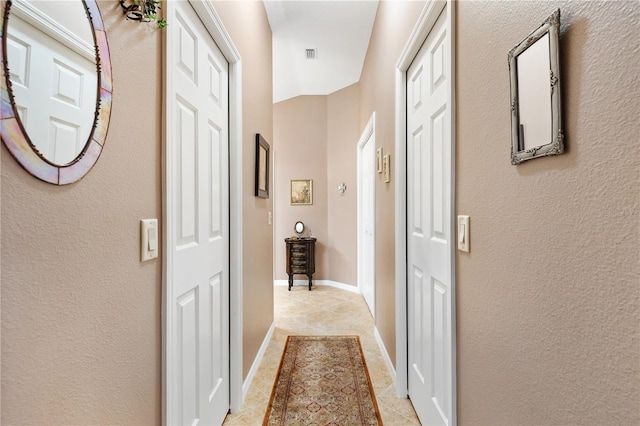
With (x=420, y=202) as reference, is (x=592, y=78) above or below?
above

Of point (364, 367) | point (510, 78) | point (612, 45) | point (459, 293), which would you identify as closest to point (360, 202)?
point (364, 367)

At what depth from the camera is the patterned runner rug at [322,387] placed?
5.60 feet

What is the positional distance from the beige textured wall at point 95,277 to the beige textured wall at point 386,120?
1406 mm

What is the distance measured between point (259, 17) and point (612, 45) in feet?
8.02

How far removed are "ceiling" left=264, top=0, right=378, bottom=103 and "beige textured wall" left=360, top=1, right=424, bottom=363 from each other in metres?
0.22

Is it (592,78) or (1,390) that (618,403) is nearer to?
(592,78)

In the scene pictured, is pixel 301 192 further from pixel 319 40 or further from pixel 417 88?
pixel 417 88

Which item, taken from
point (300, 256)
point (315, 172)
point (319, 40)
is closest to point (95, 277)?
point (319, 40)

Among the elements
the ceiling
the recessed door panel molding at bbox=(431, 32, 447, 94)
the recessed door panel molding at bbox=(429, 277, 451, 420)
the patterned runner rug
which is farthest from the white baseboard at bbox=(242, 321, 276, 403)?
the ceiling

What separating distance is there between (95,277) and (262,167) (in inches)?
65.7

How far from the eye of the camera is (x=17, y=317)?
0.53 metres

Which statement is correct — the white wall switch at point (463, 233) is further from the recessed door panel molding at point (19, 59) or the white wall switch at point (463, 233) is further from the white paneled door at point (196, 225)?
the recessed door panel molding at point (19, 59)

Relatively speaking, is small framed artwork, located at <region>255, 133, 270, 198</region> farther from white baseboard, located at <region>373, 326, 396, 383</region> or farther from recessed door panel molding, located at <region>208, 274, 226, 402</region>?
white baseboard, located at <region>373, 326, 396, 383</region>

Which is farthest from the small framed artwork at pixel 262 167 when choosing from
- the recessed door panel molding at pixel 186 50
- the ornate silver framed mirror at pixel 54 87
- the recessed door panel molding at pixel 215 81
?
the ornate silver framed mirror at pixel 54 87
